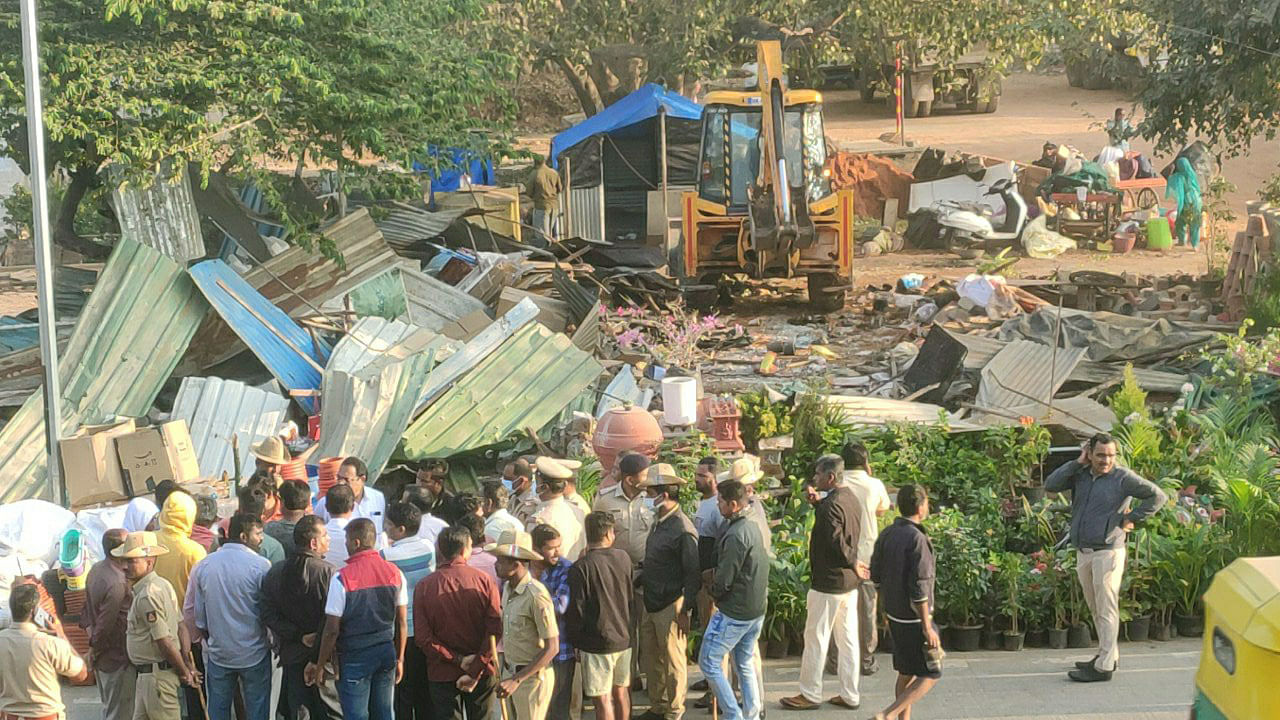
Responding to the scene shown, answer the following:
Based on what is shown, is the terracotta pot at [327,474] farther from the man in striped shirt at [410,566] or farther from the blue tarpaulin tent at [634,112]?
the blue tarpaulin tent at [634,112]

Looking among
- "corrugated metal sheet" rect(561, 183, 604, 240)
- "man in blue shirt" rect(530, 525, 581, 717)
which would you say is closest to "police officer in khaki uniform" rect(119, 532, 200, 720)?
"man in blue shirt" rect(530, 525, 581, 717)

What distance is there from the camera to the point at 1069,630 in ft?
30.6

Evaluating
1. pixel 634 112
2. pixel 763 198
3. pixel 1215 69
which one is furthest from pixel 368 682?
pixel 634 112

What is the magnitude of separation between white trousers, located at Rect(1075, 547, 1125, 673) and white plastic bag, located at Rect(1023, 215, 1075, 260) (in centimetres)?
1602

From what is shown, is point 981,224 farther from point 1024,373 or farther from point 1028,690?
point 1028,690

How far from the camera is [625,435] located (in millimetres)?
10422

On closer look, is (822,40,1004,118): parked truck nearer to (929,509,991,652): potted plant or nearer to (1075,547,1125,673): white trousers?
(929,509,991,652): potted plant

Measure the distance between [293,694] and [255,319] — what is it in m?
6.43

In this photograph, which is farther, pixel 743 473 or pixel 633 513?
pixel 633 513

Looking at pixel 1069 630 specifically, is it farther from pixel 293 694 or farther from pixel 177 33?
pixel 177 33

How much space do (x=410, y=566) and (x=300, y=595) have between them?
65 cm

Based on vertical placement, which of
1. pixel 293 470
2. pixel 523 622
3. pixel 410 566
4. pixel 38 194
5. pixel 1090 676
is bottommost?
pixel 1090 676

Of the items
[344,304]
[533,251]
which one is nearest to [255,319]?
[344,304]

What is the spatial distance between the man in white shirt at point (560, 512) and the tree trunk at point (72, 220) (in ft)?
28.3
